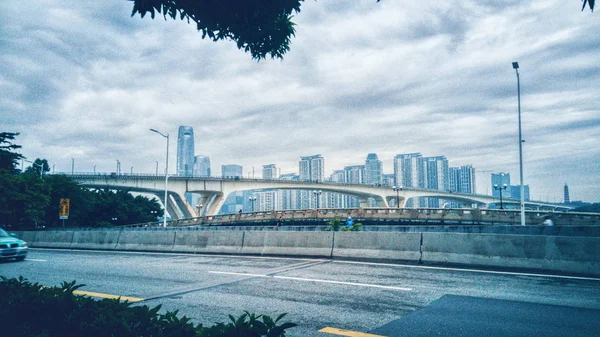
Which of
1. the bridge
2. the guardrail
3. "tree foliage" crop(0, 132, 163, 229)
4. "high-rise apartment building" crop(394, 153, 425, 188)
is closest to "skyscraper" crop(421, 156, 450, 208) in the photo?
"high-rise apartment building" crop(394, 153, 425, 188)

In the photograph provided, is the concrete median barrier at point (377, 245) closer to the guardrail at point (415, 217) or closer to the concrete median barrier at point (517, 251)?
the concrete median barrier at point (517, 251)

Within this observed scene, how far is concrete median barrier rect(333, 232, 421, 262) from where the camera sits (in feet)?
37.6

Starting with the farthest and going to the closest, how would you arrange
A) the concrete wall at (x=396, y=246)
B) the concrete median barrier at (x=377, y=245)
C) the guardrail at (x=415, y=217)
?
1. the guardrail at (x=415, y=217)
2. the concrete median barrier at (x=377, y=245)
3. the concrete wall at (x=396, y=246)

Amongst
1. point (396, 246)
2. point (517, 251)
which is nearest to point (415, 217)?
point (396, 246)

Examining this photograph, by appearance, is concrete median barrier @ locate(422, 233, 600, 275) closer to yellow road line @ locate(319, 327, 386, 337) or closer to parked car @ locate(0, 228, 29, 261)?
yellow road line @ locate(319, 327, 386, 337)

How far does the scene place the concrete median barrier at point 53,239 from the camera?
20389 millimetres

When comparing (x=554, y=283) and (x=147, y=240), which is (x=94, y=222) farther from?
(x=554, y=283)

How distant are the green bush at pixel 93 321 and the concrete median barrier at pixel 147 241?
13.0 m

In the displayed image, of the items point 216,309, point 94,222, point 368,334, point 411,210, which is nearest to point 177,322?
point 368,334

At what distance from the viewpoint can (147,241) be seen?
17438mm

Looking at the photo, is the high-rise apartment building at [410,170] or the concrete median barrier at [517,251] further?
the high-rise apartment building at [410,170]

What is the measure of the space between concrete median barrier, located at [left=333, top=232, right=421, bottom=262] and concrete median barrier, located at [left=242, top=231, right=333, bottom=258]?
49cm

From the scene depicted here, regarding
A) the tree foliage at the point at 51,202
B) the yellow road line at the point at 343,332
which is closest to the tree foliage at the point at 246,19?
the yellow road line at the point at 343,332

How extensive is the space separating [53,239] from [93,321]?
71.4ft
